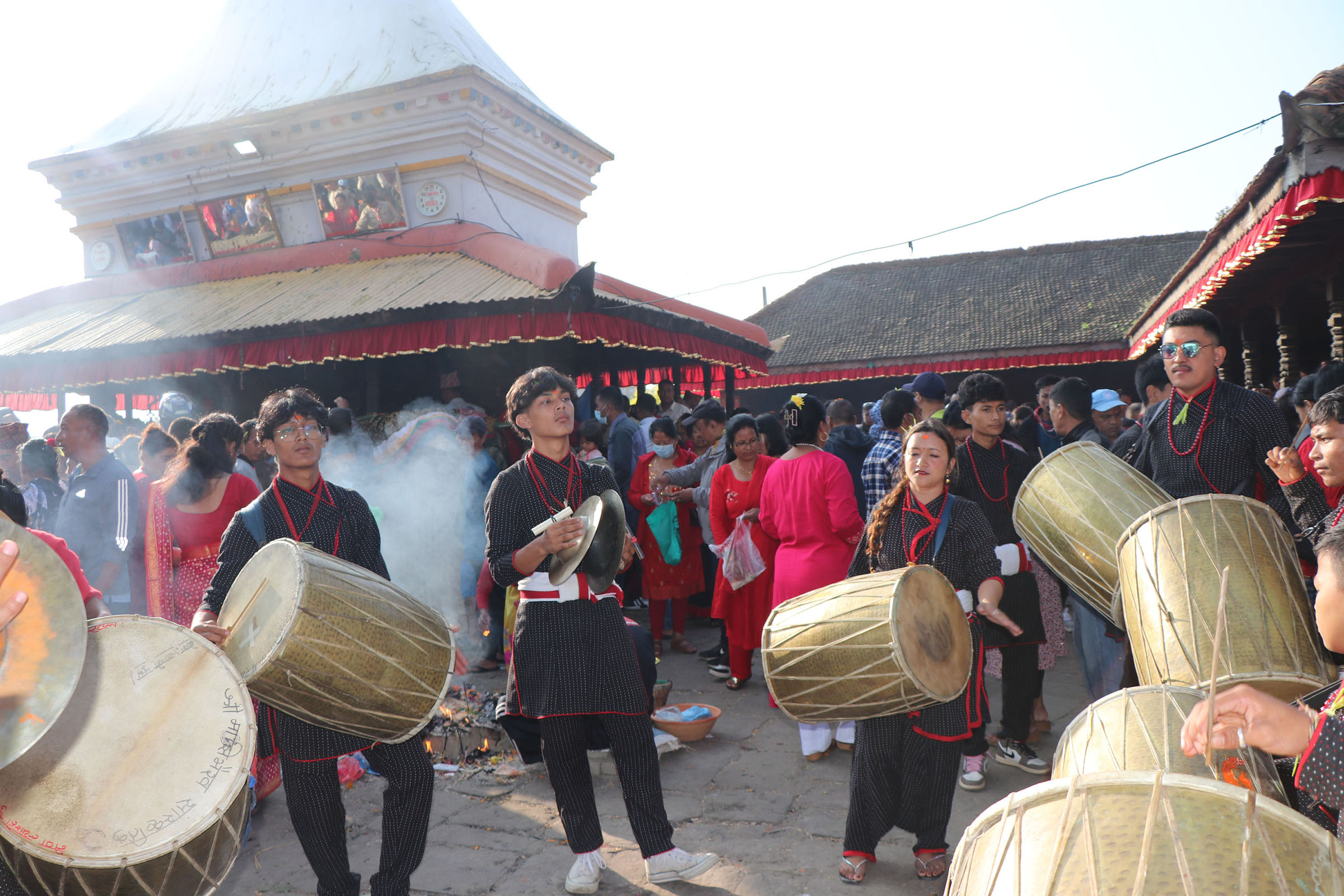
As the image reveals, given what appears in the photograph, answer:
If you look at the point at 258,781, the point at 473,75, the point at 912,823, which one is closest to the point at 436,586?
the point at 258,781

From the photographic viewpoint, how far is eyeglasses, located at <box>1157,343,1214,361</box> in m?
3.26

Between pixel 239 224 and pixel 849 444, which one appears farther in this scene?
pixel 239 224

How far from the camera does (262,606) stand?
2480mm

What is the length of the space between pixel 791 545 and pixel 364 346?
17.8 feet

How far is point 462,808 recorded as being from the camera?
3.89m

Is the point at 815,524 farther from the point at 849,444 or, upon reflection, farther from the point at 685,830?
the point at 685,830

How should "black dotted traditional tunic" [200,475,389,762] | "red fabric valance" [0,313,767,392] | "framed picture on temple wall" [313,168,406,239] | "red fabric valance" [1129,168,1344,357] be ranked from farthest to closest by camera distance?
"framed picture on temple wall" [313,168,406,239] → "red fabric valance" [0,313,767,392] → "red fabric valance" [1129,168,1344,357] → "black dotted traditional tunic" [200,475,389,762]

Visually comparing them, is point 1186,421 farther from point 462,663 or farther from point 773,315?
point 773,315

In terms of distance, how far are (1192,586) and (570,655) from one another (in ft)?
6.45

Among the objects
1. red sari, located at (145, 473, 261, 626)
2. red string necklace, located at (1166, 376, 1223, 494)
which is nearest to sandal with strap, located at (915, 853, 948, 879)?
red string necklace, located at (1166, 376, 1223, 494)

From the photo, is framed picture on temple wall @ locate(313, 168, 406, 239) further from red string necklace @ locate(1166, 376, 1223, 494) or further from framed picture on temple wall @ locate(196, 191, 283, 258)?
red string necklace @ locate(1166, 376, 1223, 494)

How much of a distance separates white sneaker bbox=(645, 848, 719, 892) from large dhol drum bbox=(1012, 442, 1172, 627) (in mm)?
1721

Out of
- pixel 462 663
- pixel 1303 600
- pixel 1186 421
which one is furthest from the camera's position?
pixel 1186 421

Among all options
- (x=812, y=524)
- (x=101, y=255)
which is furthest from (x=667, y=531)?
(x=101, y=255)
